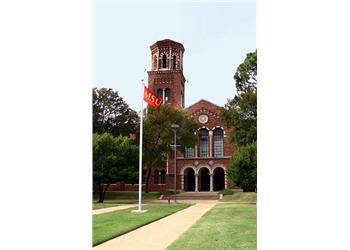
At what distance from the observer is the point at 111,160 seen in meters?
20.4

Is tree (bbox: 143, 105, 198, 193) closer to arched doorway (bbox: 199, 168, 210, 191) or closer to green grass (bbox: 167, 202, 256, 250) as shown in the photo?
arched doorway (bbox: 199, 168, 210, 191)

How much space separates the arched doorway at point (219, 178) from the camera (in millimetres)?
30788

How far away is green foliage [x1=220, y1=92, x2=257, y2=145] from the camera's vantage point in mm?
20156

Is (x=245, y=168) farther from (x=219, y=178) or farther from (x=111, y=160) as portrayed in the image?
(x=219, y=178)

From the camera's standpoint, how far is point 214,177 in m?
30.9

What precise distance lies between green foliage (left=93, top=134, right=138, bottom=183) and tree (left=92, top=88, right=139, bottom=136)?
4926 millimetres

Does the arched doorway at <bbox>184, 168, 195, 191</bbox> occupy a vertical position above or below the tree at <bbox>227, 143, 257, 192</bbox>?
below

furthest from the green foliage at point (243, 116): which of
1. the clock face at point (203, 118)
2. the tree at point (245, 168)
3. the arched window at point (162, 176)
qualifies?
the arched window at point (162, 176)

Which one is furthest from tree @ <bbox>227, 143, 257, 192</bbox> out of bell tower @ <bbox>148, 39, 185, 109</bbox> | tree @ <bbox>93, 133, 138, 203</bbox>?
bell tower @ <bbox>148, 39, 185, 109</bbox>

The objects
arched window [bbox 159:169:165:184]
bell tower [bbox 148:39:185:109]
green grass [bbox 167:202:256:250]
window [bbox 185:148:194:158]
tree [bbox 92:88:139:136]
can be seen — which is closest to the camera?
green grass [bbox 167:202:256:250]
